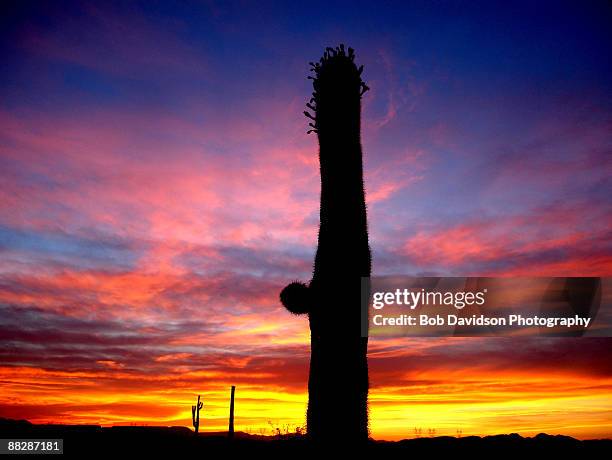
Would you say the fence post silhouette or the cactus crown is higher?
the cactus crown

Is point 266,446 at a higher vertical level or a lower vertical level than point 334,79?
lower

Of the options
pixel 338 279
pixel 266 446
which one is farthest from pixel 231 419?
pixel 338 279

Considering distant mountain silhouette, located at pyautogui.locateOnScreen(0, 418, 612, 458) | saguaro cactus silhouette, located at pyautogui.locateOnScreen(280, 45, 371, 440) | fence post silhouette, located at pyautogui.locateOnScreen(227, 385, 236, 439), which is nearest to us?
saguaro cactus silhouette, located at pyautogui.locateOnScreen(280, 45, 371, 440)

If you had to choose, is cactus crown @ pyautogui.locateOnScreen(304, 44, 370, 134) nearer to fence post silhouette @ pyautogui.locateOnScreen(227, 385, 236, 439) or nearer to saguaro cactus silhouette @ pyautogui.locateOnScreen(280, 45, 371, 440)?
saguaro cactus silhouette @ pyautogui.locateOnScreen(280, 45, 371, 440)

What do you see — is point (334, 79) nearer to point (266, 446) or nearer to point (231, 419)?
point (266, 446)

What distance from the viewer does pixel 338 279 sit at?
885 centimetres

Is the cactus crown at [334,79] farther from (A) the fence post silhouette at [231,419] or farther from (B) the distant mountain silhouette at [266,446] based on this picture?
(A) the fence post silhouette at [231,419]

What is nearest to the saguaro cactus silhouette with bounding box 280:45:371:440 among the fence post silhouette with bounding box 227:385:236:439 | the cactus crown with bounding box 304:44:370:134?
the cactus crown with bounding box 304:44:370:134

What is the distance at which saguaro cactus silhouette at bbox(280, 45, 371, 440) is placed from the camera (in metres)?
8.47

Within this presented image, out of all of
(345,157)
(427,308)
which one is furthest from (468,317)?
(345,157)

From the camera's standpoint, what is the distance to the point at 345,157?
9.48 metres

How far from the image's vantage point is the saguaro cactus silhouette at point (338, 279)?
8469mm

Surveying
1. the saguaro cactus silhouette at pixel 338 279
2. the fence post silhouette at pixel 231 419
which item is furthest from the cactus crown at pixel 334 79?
the fence post silhouette at pixel 231 419

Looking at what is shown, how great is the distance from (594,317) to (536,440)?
324cm
